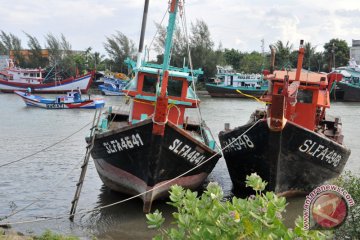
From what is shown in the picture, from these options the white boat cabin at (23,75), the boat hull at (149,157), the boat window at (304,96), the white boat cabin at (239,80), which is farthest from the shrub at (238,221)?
the white boat cabin at (23,75)

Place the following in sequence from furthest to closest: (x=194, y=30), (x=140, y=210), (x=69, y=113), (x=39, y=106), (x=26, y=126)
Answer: (x=194, y=30)
(x=39, y=106)
(x=69, y=113)
(x=26, y=126)
(x=140, y=210)

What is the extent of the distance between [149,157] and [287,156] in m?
3.51

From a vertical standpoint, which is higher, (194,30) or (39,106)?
(194,30)

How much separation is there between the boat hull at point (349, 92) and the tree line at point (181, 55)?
32.0 feet

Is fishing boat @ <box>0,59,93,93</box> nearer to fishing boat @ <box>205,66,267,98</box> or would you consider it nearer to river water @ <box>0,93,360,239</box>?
fishing boat @ <box>205,66,267,98</box>

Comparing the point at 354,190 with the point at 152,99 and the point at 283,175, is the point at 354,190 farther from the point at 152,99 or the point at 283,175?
the point at 152,99

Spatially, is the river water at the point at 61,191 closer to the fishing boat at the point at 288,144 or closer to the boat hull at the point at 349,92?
the fishing boat at the point at 288,144

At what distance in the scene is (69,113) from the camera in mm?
38938

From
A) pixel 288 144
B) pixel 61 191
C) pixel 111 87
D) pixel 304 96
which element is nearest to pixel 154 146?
pixel 288 144

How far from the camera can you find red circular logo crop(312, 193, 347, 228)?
5548 millimetres

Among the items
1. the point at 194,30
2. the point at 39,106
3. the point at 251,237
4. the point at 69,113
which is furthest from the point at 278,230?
the point at 194,30

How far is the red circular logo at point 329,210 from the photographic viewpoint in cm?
555

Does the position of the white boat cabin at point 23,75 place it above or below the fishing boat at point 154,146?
below

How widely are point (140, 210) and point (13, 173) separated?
6.26 m
